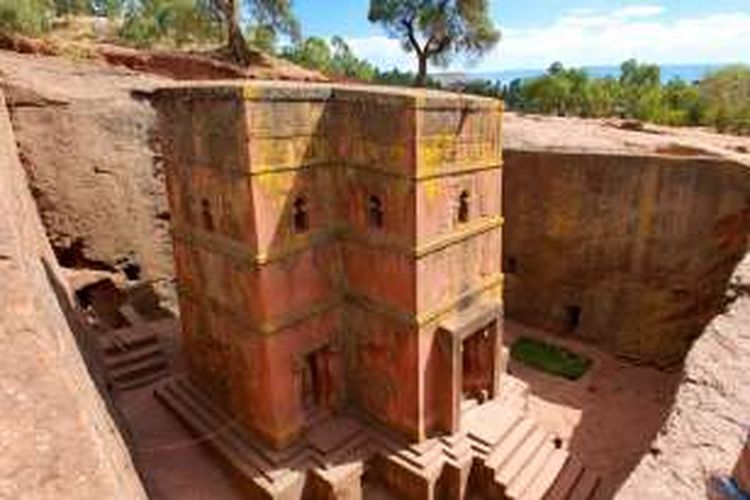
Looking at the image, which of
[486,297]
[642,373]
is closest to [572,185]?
[642,373]

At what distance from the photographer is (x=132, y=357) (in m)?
11.9

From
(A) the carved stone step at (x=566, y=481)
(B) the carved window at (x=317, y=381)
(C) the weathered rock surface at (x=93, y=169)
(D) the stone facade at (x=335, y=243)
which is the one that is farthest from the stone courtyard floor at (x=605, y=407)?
(C) the weathered rock surface at (x=93, y=169)

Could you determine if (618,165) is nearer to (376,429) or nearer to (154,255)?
(376,429)

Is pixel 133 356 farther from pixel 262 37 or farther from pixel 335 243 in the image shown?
pixel 262 37

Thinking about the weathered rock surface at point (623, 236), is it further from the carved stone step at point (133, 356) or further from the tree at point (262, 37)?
the tree at point (262, 37)

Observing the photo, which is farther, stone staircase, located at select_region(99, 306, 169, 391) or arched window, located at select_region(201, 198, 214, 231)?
stone staircase, located at select_region(99, 306, 169, 391)

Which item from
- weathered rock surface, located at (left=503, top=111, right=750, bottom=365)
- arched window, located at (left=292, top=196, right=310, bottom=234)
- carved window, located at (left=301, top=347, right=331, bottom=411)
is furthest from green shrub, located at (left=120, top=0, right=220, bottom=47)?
carved window, located at (left=301, top=347, right=331, bottom=411)

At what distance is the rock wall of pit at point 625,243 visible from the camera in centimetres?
1361

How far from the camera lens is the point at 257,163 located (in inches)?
312

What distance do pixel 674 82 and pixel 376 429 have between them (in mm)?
51548

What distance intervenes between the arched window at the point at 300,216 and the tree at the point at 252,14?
19.6m

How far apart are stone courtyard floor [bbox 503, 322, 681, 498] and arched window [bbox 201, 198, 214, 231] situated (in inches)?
343

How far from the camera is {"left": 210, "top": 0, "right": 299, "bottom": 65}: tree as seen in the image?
24844 millimetres

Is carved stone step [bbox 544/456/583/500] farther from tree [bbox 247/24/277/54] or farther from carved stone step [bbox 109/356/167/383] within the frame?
tree [bbox 247/24/277/54]
